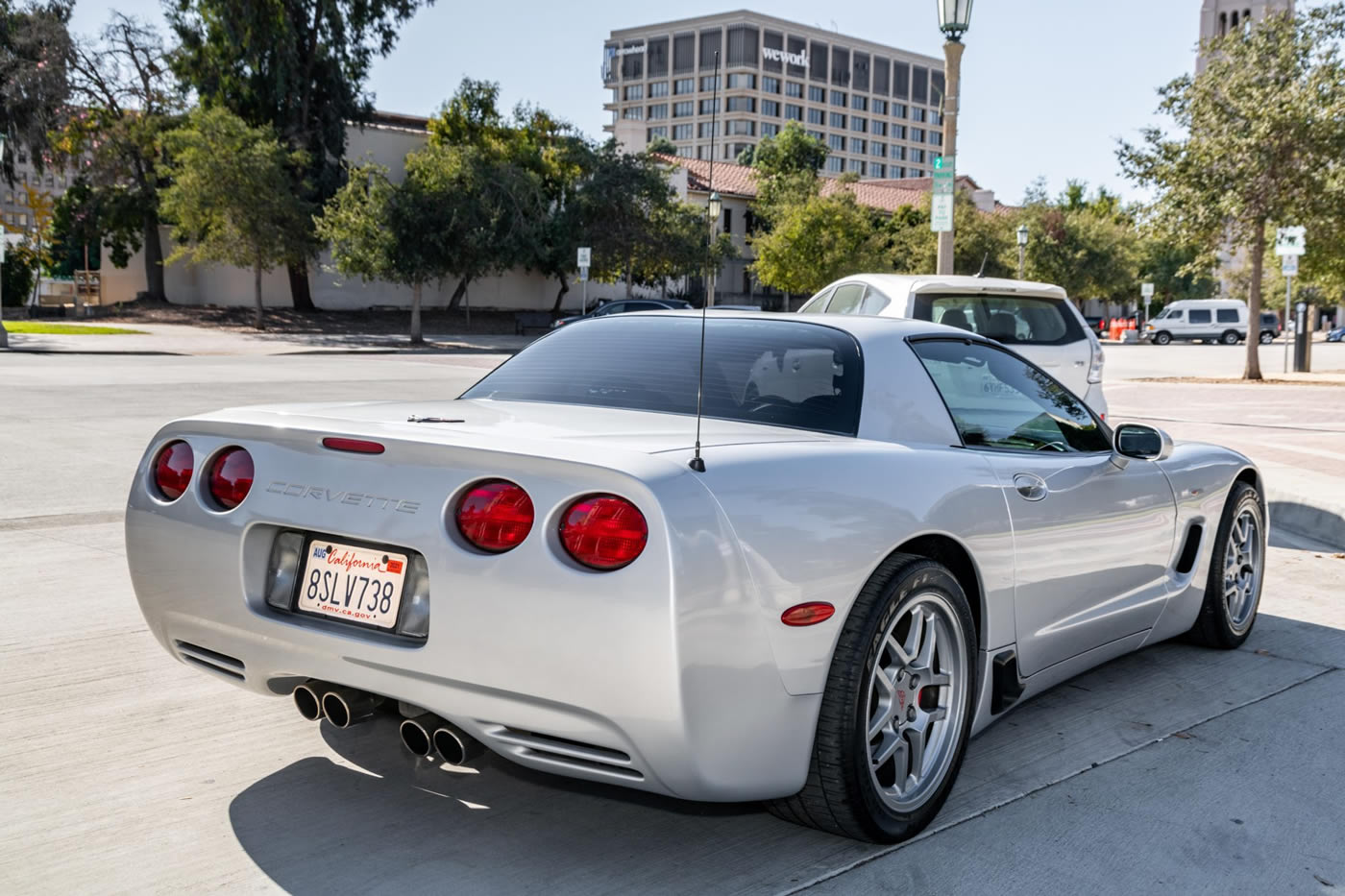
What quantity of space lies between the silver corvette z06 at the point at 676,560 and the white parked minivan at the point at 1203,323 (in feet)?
193

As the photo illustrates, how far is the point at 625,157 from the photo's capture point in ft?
164

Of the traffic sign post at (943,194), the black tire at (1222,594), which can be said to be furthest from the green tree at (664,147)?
the black tire at (1222,594)

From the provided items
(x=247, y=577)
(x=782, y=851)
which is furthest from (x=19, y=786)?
(x=782, y=851)

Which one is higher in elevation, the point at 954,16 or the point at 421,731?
the point at 954,16

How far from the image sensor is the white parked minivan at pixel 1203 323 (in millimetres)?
58438

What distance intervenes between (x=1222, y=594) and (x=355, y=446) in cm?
373

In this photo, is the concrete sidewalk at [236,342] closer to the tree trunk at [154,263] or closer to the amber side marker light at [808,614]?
the tree trunk at [154,263]

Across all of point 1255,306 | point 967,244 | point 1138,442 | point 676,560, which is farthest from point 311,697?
point 967,244

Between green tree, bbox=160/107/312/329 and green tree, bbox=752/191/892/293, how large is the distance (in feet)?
81.8

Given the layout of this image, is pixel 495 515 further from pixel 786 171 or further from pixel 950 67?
pixel 786 171

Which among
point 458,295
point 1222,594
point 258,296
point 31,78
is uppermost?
point 31,78

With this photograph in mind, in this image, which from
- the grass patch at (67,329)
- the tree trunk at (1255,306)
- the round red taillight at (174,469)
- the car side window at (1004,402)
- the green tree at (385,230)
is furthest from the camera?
the green tree at (385,230)

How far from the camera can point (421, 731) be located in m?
3.21

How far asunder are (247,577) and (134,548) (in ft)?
1.71
